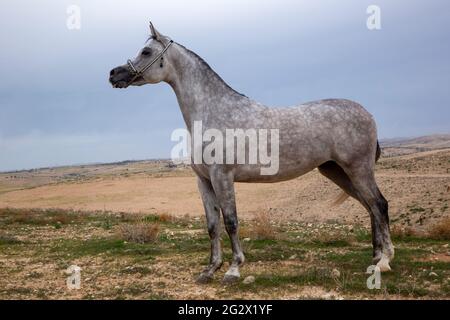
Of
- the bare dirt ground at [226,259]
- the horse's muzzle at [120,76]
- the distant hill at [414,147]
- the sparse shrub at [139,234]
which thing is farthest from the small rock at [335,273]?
the distant hill at [414,147]

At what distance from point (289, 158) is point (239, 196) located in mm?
21424

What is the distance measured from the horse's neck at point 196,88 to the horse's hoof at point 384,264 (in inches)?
121

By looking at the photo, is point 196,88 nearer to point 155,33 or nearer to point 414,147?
point 155,33

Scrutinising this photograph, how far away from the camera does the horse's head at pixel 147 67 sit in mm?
6047

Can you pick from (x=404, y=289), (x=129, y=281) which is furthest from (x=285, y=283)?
(x=129, y=281)

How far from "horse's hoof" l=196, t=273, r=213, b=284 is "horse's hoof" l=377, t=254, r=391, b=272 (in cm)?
241

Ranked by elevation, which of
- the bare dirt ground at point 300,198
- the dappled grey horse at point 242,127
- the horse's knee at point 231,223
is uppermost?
the dappled grey horse at point 242,127

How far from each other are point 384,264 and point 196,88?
3.68m

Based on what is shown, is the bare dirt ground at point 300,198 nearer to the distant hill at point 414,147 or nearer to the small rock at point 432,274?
the small rock at point 432,274

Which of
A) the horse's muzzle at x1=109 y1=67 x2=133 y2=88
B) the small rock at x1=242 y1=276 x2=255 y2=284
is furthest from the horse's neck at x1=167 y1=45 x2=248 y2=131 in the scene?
the small rock at x1=242 y1=276 x2=255 y2=284

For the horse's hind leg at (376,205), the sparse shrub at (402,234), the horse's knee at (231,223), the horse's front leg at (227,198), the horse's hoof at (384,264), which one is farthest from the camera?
the sparse shrub at (402,234)

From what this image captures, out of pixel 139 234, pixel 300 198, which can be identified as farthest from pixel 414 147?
pixel 139 234

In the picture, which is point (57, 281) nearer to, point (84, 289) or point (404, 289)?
point (84, 289)

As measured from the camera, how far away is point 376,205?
254 inches
